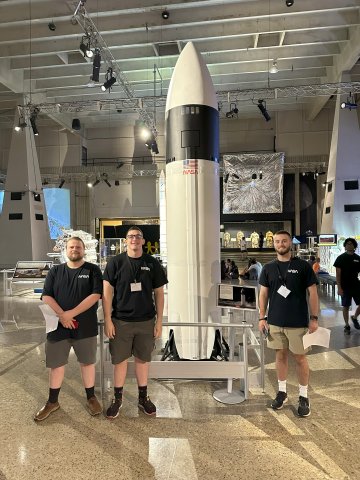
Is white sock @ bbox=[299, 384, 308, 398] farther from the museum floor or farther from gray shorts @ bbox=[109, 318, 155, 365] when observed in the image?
gray shorts @ bbox=[109, 318, 155, 365]

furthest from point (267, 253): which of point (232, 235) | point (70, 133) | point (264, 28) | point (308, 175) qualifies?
point (70, 133)

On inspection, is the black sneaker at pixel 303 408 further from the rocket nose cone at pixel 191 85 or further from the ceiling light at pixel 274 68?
Answer: the ceiling light at pixel 274 68

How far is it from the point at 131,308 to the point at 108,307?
17 cm

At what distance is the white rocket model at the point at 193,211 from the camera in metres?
3.75

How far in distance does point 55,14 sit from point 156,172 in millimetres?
8928

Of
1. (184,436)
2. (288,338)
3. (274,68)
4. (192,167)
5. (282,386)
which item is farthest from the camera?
(274,68)

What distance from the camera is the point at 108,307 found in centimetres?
272

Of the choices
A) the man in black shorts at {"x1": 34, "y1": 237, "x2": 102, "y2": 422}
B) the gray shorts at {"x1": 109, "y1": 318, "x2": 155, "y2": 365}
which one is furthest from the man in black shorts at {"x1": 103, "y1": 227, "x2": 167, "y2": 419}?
the man in black shorts at {"x1": 34, "y1": 237, "x2": 102, "y2": 422}

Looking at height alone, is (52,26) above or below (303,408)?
above

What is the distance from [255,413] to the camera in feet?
9.36

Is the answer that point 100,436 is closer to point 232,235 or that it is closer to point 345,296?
point 345,296

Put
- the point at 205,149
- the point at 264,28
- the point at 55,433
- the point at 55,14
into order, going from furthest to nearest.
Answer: the point at 264,28 → the point at 55,14 → the point at 205,149 → the point at 55,433

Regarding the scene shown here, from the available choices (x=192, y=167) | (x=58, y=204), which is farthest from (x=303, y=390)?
(x=58, y=204)

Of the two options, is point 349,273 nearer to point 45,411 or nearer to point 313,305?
point 313,305
